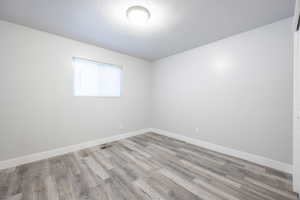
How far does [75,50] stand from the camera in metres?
2.66

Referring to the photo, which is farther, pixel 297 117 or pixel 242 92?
pixel 242 92

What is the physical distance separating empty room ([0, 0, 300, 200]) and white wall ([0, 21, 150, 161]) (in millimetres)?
18

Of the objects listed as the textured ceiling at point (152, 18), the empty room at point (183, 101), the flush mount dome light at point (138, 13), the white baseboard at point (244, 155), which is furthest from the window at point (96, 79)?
the white baseboard at point (244, 155)

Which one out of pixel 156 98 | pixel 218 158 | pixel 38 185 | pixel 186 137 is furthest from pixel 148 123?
pixel 38 185

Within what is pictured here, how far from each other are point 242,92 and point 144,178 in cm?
244

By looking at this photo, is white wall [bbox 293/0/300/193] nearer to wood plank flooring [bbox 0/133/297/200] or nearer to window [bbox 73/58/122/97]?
wood plank flooring [bbox 0/133/297/200]

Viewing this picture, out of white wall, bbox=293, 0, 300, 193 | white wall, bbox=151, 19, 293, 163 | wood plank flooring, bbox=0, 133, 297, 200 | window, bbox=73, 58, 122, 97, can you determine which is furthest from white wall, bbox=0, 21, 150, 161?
white wall, bbox=293, 0, 300, 193

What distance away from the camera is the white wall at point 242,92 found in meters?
1.93

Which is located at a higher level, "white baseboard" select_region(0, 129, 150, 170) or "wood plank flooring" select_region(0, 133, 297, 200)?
"white baseboard" select_region(0, 129, 150, 170)

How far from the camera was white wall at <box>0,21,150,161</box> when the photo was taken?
6.53ft

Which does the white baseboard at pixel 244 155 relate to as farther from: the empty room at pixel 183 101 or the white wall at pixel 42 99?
the white wall at pixel 42 99

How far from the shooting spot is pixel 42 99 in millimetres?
2285

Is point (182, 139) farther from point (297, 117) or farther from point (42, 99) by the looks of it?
point (42, 99)

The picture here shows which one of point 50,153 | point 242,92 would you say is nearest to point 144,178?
point 50,153
